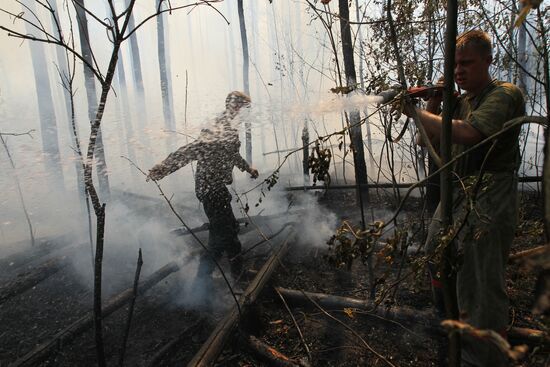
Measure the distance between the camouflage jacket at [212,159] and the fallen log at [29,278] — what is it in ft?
7.85

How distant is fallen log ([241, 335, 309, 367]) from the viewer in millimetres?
2824

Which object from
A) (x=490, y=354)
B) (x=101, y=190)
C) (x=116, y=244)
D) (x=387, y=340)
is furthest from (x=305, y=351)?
(x=101, y=190)

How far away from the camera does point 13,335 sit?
12.8 feet

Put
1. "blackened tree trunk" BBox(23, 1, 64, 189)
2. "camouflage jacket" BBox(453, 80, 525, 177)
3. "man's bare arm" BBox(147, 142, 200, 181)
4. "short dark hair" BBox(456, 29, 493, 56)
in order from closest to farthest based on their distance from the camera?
"camouflage jacket" BBox(453, 80, 525, 177), "short dark hair" BBox(456, 29, 493, 56), "man's bare arm" BBox(147, 142, 200, 181), "blackened tree trunk" BBox(23, 1, 64, 189)

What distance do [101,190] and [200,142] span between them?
820 centimetres

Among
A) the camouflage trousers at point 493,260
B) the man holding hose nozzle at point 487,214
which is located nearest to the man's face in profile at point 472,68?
the man holding hose nozzle at point 487,214

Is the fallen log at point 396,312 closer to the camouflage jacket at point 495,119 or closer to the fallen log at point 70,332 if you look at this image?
the camouflage jacket at point 495,119

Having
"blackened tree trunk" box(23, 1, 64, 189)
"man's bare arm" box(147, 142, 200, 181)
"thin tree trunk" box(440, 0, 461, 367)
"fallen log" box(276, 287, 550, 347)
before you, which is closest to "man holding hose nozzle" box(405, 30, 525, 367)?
"fallen log" box(276, 287, 550, 347)

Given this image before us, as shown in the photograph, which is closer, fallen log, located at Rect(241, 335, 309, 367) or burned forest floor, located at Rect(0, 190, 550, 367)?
fallen log, located at Rect(241, 335, 309, 367)

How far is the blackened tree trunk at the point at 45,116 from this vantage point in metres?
18.5

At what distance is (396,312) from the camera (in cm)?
315

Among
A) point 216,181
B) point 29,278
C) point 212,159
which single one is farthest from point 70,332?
point 212,159

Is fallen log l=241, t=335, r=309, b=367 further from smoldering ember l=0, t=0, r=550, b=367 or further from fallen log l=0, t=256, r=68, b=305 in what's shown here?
fallen log l=0, t=256, r=68, b=305

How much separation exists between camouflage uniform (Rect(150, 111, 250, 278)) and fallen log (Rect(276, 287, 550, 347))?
1.18 metres
